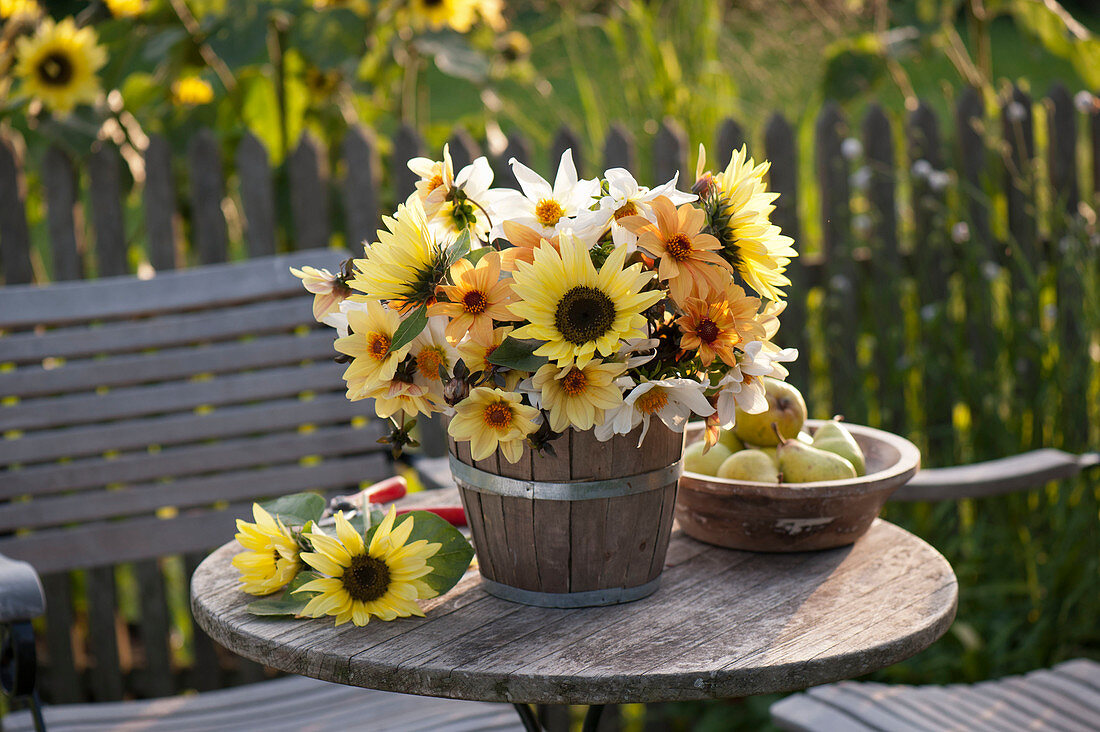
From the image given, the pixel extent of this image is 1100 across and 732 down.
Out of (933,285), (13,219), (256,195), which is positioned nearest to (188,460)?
(256,195)

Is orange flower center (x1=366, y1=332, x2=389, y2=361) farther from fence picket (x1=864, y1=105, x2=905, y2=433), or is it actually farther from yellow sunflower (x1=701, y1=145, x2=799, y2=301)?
fence picket (x1=864, y1=105, x2=905, y2=433)

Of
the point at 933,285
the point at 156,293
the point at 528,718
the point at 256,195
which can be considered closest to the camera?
the point at 528,718

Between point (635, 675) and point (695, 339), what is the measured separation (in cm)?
32

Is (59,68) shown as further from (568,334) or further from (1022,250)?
(1022,250)

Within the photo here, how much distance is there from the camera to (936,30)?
9.75 ft

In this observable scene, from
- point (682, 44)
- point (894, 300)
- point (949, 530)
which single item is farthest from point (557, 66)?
point (949, 530)

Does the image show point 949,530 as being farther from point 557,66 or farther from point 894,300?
point 557,66

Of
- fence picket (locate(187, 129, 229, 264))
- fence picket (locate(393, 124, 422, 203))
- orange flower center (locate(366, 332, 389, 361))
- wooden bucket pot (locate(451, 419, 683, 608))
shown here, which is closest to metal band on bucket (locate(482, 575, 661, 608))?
wooden bucket pot (locate(451, 419, 683, 608))

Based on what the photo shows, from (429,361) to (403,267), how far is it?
3.8 inches

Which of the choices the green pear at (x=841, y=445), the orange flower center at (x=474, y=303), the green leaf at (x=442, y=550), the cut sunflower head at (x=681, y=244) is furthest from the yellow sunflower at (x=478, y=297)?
the green pear at (x=841, y=445)

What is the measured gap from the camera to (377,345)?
102 centimetres

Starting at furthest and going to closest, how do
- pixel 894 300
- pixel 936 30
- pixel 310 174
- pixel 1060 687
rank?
pixel 936 30
pixel 894 300
pixel 310 174
pixel 1060 687

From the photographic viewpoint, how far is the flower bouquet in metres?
0.97

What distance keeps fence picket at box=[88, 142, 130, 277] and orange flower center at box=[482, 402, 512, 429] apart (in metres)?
1.84
